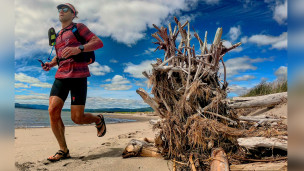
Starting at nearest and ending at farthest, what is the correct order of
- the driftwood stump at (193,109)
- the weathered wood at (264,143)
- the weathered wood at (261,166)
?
the weathered wood at (261,166) < the weathered wood at (264,143) < the driftwood stump at (193,109)

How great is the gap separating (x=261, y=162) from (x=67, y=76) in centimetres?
357

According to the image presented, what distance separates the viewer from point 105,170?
3.38m

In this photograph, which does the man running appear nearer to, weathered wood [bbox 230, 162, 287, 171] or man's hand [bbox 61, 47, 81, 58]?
man's hand [bbox 61, 47, 81, 58]

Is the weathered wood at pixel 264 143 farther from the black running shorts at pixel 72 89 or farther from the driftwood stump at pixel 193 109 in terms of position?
the black running shorts at pixel 72 89

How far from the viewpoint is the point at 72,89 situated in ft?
13.0

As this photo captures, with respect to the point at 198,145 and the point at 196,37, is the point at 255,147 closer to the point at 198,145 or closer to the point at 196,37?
the point at 198,145

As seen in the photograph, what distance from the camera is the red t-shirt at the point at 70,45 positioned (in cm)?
386

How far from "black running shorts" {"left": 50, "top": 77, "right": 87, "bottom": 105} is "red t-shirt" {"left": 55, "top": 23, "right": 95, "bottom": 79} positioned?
0.12 m

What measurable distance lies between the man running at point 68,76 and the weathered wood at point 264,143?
120 inches

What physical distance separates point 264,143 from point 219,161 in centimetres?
69

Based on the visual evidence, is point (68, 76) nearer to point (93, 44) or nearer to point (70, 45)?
point (70, 45)

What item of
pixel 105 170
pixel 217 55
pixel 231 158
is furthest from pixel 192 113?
pixel 105 170

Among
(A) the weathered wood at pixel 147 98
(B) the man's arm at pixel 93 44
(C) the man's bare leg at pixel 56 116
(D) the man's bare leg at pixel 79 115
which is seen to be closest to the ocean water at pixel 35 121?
(C) the man's bare leg at pixel 56 116

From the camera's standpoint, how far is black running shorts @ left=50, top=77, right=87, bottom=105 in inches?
153
